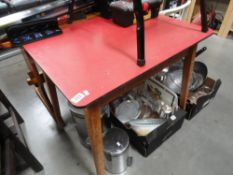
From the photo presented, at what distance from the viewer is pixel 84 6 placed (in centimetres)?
127

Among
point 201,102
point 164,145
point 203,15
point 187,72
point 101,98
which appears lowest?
point 164,145

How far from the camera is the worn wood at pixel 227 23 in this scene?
8.40ft

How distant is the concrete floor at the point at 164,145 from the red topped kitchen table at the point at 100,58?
1.18 feet

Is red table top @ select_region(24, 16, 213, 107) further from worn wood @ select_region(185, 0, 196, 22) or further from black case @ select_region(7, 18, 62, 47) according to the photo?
worn wood @ select_region(185, 0, 196, 22)

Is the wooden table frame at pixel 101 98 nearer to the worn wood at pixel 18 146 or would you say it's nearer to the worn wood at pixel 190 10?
the worn wood at pixel 18 146

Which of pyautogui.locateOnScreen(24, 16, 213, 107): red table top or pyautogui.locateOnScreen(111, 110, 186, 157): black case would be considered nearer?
pyautogui.locateOnScreen(24, 16, 213, 107): red table top

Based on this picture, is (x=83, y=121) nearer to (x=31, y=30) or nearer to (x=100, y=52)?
(x=100, y=52)

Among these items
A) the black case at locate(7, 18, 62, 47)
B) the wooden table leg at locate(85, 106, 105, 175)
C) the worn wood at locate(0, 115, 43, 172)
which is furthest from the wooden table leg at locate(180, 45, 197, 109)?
the worn wood at locate(0, 115, 43, 172)

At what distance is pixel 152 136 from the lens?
122 cm

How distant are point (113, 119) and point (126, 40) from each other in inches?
24.6

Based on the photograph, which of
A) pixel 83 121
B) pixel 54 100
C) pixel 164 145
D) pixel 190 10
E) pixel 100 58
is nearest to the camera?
pixel 100 58

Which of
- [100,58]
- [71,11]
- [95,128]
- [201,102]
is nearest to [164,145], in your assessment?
[201,102]

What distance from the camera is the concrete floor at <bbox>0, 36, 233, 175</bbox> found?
128cm

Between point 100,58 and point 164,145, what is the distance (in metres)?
0.90
